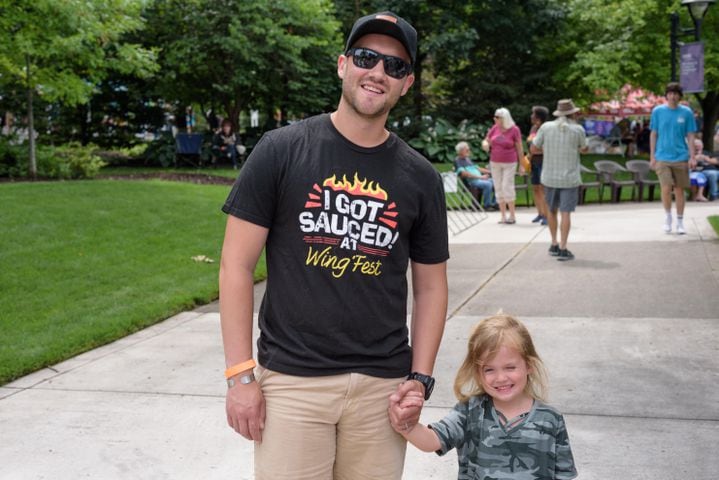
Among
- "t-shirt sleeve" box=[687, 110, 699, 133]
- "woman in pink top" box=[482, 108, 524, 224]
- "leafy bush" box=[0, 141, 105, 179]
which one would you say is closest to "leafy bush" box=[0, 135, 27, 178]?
"leafy bush" box=[0, 141, 105, 179]

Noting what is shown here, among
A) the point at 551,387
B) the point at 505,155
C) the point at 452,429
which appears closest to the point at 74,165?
the point at 505,155

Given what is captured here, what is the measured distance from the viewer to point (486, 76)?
29891 mm

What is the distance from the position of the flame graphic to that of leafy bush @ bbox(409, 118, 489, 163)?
24571 millimetres

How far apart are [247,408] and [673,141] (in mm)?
10062

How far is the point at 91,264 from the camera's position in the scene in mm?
9477

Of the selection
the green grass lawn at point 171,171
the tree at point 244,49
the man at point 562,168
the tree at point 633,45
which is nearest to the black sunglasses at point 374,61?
the man at point 562,168

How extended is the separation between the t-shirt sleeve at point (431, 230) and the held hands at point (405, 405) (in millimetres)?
383

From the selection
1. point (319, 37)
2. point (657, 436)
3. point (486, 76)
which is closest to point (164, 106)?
point (319, 37)

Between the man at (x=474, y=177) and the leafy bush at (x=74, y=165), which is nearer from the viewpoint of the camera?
the leafy bush at (x=74, y=165)

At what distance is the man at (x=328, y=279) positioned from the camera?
2457 mm

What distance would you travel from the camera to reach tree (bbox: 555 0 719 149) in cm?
2556

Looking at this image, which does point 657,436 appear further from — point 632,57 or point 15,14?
point 632,57

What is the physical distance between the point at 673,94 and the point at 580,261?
2.65 m

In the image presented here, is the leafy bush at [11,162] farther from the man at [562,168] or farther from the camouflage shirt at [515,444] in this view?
the camouflage shirt at [515,444]
